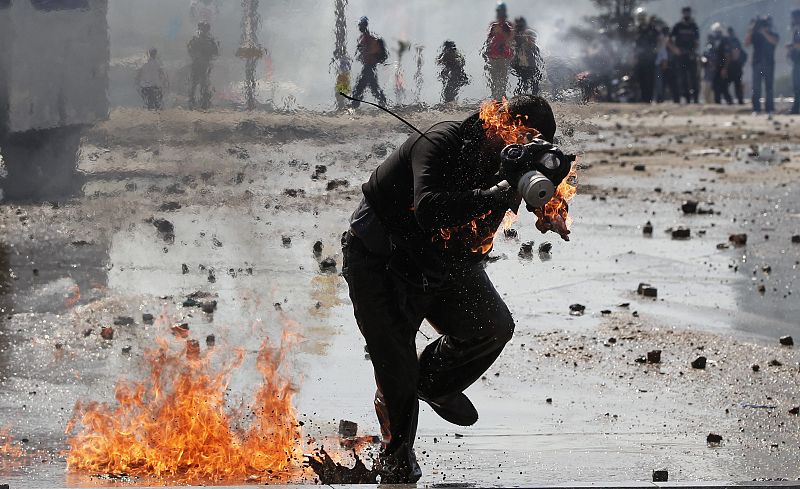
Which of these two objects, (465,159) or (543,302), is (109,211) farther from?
(465,159)

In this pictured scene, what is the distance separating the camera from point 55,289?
30.1ft

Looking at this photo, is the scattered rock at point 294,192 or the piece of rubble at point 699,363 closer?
the piece of rubble at point 699,363

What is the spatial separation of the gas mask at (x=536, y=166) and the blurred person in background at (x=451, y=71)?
1599 mm

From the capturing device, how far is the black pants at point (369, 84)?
6320 mm

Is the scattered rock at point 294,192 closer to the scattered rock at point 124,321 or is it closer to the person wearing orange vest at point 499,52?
the scattered rock at point 124,321

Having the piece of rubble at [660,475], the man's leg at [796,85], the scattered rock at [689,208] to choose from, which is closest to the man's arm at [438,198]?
the piece of rubble at [660,475]

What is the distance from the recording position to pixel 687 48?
1631 cm

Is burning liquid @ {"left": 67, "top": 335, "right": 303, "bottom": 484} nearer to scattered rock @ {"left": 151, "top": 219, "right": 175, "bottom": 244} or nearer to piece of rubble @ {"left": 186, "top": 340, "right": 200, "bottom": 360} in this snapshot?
piece of rubble @ {"left": 186, "top": 340, "right": 200, "bottom": 360}

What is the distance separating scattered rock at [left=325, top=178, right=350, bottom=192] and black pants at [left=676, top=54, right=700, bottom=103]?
30.6ft

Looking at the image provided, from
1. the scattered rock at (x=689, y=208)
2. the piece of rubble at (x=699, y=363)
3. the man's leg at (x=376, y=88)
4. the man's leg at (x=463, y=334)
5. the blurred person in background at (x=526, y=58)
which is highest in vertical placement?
the blurred person in background at (x=526, y=58)

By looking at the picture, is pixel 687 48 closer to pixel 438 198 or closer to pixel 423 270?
pixel 423 270

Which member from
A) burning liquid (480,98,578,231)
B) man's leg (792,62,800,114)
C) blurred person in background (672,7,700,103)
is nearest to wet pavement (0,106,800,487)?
burning liquid (480,98,578,231)

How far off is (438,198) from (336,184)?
452 centimetres

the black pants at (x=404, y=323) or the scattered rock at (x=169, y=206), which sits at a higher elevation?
the scattered rock at (x=169, y=206)
